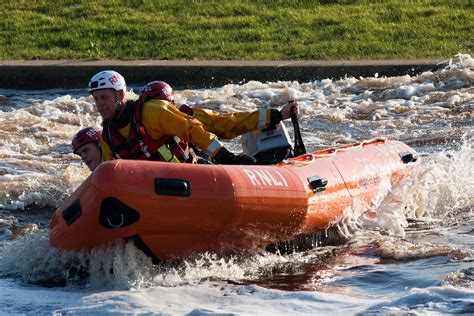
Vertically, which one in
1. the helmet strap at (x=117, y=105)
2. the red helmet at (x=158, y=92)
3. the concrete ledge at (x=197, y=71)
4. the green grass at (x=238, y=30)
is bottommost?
the helmet strap at (x=117, y=105)

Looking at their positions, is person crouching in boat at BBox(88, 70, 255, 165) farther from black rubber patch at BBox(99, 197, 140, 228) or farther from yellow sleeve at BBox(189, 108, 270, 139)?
black rubber patch at BBox(99, 197, 140, 228)

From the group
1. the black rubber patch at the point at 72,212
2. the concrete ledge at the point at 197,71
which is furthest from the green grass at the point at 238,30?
the black rubber patch at the point at 72,212

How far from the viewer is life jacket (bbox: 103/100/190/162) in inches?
307

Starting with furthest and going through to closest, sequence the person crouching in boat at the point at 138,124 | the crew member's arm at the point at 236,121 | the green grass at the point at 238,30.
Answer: the green grass at the point at 238,30, the crew member's arm at the point at 236,121, the person crouching in boat at the point at 138,124

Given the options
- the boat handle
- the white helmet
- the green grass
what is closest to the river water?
the boat handle

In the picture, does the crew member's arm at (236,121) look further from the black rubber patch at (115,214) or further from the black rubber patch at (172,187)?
the black rubber patch at (115,214)

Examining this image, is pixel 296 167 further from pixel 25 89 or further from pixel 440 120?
pixel 25 89

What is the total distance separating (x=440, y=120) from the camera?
44.1 feet

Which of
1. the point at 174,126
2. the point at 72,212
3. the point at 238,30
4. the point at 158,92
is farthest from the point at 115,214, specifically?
the point at 238,30

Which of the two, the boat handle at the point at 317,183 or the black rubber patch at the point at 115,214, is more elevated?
the boat handle at the point at 317,183

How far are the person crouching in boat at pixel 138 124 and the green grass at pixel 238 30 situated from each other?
29.1 ft

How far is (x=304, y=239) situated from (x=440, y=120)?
5.88 metres

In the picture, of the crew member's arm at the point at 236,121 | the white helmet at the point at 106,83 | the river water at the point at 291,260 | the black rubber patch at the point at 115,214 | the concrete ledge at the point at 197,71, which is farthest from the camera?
the concrete ledge at the point at 197,71

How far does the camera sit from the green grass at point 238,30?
55.1 ft
